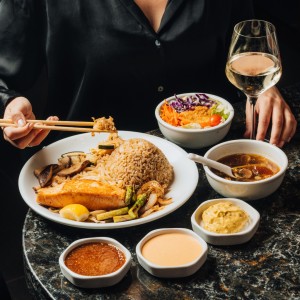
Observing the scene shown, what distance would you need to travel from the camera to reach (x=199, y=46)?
3.01m

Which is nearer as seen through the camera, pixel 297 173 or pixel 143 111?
pixel 297 173

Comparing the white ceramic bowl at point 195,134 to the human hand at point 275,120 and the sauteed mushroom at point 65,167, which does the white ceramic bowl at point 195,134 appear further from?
the sauteed mushroom at point 65,167

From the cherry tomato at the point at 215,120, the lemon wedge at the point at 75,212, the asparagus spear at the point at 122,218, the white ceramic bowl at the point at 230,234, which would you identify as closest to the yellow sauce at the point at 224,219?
the white ceramic bowl at the point at 230,234

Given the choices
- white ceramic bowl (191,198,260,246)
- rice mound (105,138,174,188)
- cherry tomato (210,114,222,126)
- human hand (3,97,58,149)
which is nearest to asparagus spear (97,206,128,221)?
rice mound (105,138,174,188)

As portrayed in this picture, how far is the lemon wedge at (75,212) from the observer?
6.81 ft

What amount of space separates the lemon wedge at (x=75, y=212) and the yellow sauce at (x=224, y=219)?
44cm

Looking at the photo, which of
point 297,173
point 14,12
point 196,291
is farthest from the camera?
point 14,12

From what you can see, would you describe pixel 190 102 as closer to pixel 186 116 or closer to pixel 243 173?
pixel 186 116

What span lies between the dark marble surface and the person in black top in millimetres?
631

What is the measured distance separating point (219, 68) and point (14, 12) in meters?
1.17

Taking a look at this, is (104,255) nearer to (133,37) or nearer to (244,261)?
(244,261)

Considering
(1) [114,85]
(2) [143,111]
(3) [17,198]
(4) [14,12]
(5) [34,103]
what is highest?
(4) [14,12]

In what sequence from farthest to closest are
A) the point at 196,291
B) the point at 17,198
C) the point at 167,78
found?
1. the point at 17,198
2. the point at 167,78
3. the point at 196,291

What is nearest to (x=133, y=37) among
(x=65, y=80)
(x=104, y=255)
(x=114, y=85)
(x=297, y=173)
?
(x=114, y=85)
